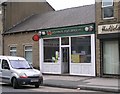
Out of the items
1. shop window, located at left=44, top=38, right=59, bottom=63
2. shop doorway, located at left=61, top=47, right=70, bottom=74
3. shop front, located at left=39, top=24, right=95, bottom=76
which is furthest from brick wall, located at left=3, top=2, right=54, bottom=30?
shop doorway, located at left=61, top=47, right=70, bottom=74

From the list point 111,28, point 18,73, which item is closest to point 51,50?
point 111,28

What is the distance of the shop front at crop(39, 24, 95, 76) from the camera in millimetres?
22750

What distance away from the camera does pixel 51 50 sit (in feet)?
87.0

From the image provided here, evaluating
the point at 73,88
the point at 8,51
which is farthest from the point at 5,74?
the point at 8,51

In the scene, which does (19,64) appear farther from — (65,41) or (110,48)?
(65,41)

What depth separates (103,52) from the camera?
2173 centimetres

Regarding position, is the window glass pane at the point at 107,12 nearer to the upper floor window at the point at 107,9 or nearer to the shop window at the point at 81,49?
the upper floor window at the point at 107,9

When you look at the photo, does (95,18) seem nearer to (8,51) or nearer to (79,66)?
(79,66)

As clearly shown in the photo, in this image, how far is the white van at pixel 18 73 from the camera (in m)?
16.8

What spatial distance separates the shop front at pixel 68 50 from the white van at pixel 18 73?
6.02m

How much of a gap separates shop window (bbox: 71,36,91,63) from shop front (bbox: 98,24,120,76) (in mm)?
1538

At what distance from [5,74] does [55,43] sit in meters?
8.71

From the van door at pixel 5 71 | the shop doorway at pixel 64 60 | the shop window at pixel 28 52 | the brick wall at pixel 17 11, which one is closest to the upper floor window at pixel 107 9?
the shop doorway at pixel 64 60

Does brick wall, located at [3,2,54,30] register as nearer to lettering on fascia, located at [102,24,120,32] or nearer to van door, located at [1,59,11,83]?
lettering on fascia, located at [102,24,120,32]
